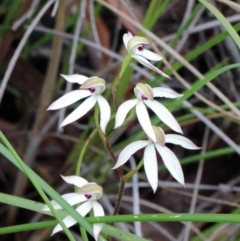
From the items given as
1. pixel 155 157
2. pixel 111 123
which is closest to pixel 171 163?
pixel 155 157

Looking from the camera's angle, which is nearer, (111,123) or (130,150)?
(130,150)

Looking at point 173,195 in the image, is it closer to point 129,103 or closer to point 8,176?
point 8,176

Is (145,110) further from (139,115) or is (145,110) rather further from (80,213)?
(80,213)

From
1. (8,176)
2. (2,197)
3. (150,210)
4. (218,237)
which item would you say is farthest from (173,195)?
(2,197)

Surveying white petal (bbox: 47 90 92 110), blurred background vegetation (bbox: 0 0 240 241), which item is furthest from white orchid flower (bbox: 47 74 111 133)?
blurred background vegetation (bbox: 0 0 240 241)

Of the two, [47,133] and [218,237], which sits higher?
[47,133]

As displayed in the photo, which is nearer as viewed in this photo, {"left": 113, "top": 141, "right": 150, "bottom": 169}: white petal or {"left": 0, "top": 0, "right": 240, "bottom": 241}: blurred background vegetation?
{"left": 113, "top": 141, "right": 150, "bottom": 169}: white petal

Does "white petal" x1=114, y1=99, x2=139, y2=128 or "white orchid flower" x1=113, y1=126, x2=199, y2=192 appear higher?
"white petal" x1=114, y1=99, x2=139, y2=128

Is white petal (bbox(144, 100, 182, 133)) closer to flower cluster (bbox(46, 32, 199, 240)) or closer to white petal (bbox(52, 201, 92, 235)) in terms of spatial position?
flower cluster (bbox(46, 32, 199, 240))
